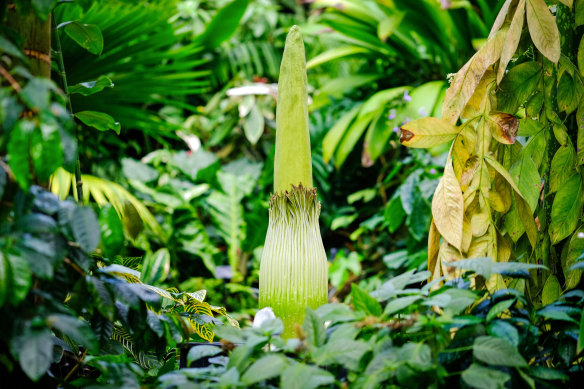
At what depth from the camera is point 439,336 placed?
854 millimetres

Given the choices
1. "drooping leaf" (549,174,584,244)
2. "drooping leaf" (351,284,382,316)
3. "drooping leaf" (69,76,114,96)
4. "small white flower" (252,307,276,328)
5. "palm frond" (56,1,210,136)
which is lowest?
"small white flower" (252,307,276,328)

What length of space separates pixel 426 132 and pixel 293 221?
1.17 feet

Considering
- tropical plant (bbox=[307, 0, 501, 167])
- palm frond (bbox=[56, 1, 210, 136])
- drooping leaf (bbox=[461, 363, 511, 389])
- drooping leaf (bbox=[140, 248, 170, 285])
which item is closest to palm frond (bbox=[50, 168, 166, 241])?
drooping leaf (bbox=[140, 248, 170, 285])

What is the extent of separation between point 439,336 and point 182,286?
258cm

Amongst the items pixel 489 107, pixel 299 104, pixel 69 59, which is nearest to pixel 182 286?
pixel 69 59

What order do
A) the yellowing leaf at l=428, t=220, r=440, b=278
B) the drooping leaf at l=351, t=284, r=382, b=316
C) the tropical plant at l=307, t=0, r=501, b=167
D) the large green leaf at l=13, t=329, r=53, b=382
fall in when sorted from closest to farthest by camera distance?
1. the large green leaf at l=13, t=329, r=53, b=382
2. the drooping leaf at l=351, t=284, r=382, b=316
3. the yellowing leaf at l=428, t=220, r=440, b=278
4. the tropical plant at l=307, t=0, r=501, b=167

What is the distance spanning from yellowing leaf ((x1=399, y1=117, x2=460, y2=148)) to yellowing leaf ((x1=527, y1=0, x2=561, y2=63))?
0.75ft

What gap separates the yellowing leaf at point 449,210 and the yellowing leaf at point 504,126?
0.12 metres

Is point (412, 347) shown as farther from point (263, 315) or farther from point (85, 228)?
point (85, 228)

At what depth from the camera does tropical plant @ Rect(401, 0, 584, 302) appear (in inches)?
42.7

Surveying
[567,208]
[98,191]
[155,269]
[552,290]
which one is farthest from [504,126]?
[98,191]

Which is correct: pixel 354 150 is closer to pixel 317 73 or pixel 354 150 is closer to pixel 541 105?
pixel 317 73

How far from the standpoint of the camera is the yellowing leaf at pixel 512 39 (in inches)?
42.3

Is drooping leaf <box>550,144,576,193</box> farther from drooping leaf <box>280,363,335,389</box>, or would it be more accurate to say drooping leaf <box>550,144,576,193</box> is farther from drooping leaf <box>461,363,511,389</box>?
drooping leaf <box>280,363,335,389</box>
